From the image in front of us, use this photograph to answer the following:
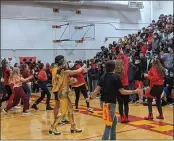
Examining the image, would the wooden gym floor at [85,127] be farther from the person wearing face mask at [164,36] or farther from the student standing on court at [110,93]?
the person wearing face mask at [164,36]

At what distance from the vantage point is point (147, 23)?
2370 cm

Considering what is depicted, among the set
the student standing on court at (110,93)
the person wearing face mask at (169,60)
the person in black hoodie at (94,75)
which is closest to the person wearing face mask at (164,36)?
the person wearing face mask at (169,60)

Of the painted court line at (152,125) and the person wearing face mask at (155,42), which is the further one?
the person wearing face mask at (155,42)

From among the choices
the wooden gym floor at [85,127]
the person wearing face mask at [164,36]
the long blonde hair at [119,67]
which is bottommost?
the wooden gym floor at [85,127]

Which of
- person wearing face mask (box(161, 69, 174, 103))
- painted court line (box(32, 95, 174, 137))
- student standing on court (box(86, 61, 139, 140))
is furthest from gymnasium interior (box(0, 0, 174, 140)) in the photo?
student standing on court (box(86, 61, 139, 140))

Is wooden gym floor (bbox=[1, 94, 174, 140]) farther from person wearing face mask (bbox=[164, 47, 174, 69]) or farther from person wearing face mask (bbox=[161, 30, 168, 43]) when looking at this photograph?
person wearing face mask (bbox=[161, 30, 168, 43])

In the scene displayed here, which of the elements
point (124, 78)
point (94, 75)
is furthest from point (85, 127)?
point (94, 75)

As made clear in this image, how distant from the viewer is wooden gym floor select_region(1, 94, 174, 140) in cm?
637

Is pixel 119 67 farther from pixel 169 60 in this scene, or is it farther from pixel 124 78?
pixel 169 60

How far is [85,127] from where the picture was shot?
7227 millimetres

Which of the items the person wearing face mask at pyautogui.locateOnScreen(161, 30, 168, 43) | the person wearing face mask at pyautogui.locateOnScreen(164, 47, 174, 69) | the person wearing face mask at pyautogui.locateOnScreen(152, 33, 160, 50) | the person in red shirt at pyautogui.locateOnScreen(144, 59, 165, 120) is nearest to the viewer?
the person in red shirt at pyautogui.locateOnScreen(144, 59, 165, 120)

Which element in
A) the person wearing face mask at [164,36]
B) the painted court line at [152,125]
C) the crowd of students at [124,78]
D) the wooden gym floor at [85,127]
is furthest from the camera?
the person wearing face mask at [164,36]

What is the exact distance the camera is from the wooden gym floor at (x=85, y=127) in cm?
637

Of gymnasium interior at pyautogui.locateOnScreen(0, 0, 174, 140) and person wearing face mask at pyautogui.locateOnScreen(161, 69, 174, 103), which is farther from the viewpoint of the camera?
gymnasium interior at pyautogui.locateOnScreen(0, 0, 174, 140)
